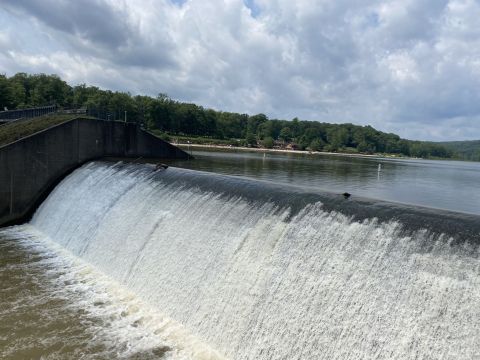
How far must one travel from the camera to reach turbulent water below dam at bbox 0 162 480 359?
5.76 metres

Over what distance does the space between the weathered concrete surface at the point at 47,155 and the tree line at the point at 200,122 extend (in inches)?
89.2

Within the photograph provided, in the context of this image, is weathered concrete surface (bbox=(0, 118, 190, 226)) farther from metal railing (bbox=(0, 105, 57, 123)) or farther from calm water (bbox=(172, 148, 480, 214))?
metal railing (bbox=(0, 105, 57, 123))

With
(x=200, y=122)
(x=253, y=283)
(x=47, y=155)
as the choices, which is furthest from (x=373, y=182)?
(x=200, y=122)

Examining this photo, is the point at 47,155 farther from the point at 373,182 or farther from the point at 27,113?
the point at 373,182

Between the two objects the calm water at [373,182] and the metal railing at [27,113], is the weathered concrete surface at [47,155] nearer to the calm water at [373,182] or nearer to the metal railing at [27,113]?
the calm water at [373,182]

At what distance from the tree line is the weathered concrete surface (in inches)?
89.2

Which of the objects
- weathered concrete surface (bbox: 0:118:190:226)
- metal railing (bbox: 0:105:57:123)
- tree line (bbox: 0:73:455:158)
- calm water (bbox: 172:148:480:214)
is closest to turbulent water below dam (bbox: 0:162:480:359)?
calm water (bbox: 172:148:480:214)

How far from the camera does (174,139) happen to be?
→ 287 ft

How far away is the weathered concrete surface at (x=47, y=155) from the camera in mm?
16750

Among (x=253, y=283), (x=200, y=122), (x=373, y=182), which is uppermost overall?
(x=200, y=122)

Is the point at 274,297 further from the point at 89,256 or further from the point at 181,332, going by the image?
the point at 89,256

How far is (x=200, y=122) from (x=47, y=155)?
85002 millimetres

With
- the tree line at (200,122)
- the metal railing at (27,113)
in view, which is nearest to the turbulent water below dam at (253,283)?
the tree line at (200,122)

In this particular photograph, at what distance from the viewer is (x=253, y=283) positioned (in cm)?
756
